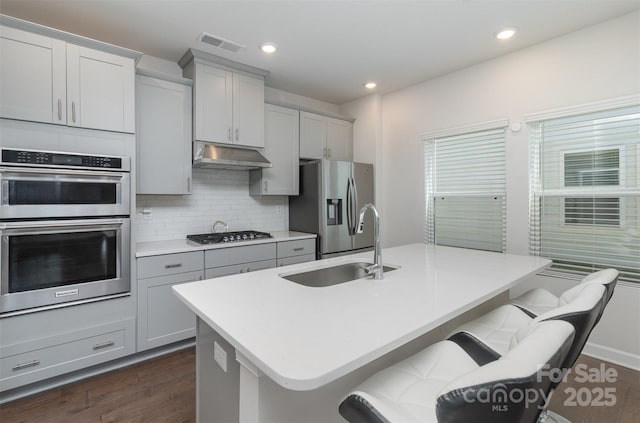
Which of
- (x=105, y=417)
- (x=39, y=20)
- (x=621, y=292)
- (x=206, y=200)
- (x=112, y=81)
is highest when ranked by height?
(x=39, y=20)

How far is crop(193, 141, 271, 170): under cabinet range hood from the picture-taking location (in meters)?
2.94

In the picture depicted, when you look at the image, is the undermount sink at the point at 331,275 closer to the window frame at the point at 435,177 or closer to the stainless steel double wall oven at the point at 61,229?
the stainless steel double wall oven at the point at 61,229

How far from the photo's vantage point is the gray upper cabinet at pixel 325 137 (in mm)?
3919

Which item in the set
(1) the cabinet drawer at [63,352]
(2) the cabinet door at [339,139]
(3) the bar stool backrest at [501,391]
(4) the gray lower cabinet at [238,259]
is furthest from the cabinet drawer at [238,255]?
(3) the bar stool backrest at [501,391]

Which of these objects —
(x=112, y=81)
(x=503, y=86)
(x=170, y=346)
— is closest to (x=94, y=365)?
(x=170, y=346)

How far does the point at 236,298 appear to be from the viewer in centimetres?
134

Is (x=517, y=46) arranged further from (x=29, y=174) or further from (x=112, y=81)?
(x=29, y=174)

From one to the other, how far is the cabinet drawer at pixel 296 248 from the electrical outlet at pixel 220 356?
6.41 feet

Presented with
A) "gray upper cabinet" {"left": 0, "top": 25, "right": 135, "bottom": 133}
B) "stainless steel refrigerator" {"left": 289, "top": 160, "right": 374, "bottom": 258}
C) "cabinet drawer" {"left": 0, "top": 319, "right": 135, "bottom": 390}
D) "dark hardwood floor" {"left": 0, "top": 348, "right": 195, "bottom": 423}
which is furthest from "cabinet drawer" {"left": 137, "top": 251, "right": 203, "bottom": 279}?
"stainless steel refrigerator" {"left": 289, "top": 160, "right": 374, "bottom": 258}

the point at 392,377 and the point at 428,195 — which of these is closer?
the point at 392,377

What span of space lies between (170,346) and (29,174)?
167cm

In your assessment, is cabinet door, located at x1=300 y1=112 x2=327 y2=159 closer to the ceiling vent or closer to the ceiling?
the ceiling

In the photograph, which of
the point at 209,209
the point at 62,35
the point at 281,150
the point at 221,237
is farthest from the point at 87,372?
the point at 281,150

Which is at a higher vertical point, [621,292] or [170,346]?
[621,292]
